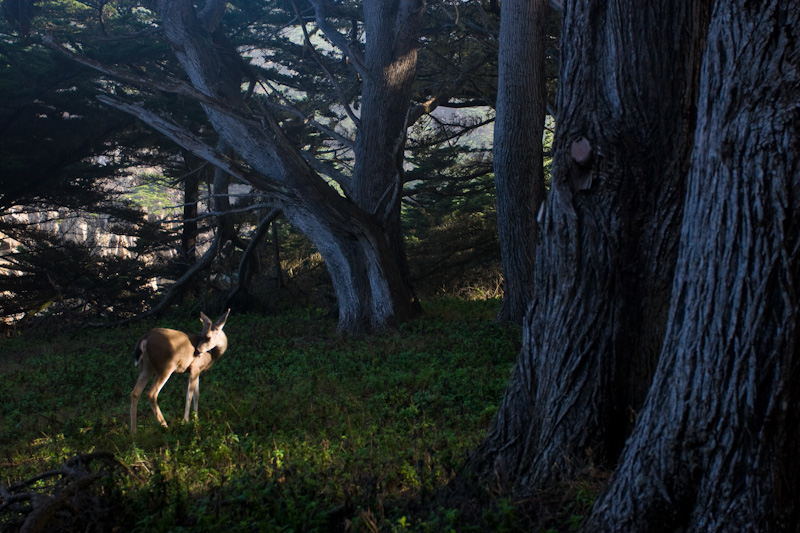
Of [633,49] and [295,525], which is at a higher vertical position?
[633,49]

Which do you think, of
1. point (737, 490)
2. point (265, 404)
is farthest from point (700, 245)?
point (265, 404)

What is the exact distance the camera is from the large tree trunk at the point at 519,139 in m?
11.3

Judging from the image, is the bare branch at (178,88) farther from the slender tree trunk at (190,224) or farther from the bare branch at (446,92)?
the slender tree trunk at (190,224)

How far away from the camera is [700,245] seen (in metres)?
3.13

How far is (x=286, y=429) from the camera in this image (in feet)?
22.7

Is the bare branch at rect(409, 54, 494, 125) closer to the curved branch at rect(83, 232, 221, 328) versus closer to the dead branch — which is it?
the curved branch at rect(83, 232, 221, 328)

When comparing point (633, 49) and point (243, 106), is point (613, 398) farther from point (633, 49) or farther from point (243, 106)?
point (243, 106)

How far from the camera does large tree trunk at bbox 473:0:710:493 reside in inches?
159

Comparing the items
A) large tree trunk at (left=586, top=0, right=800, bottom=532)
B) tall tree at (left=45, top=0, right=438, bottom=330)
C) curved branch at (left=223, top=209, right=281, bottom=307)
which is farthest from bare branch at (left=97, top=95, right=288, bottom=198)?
large tree trunk at (left=586, top=0, right=800, bottom=532)

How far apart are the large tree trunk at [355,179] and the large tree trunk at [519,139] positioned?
1891 millimetres

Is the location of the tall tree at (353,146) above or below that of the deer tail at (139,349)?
above

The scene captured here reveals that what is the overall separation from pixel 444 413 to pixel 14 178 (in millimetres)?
14428

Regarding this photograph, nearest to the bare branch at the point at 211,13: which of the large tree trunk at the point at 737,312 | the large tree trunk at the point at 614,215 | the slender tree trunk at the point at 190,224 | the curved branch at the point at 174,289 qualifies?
the curved branch at the point at 174,289

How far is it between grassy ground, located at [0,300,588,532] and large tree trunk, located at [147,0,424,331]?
3.19 ft
